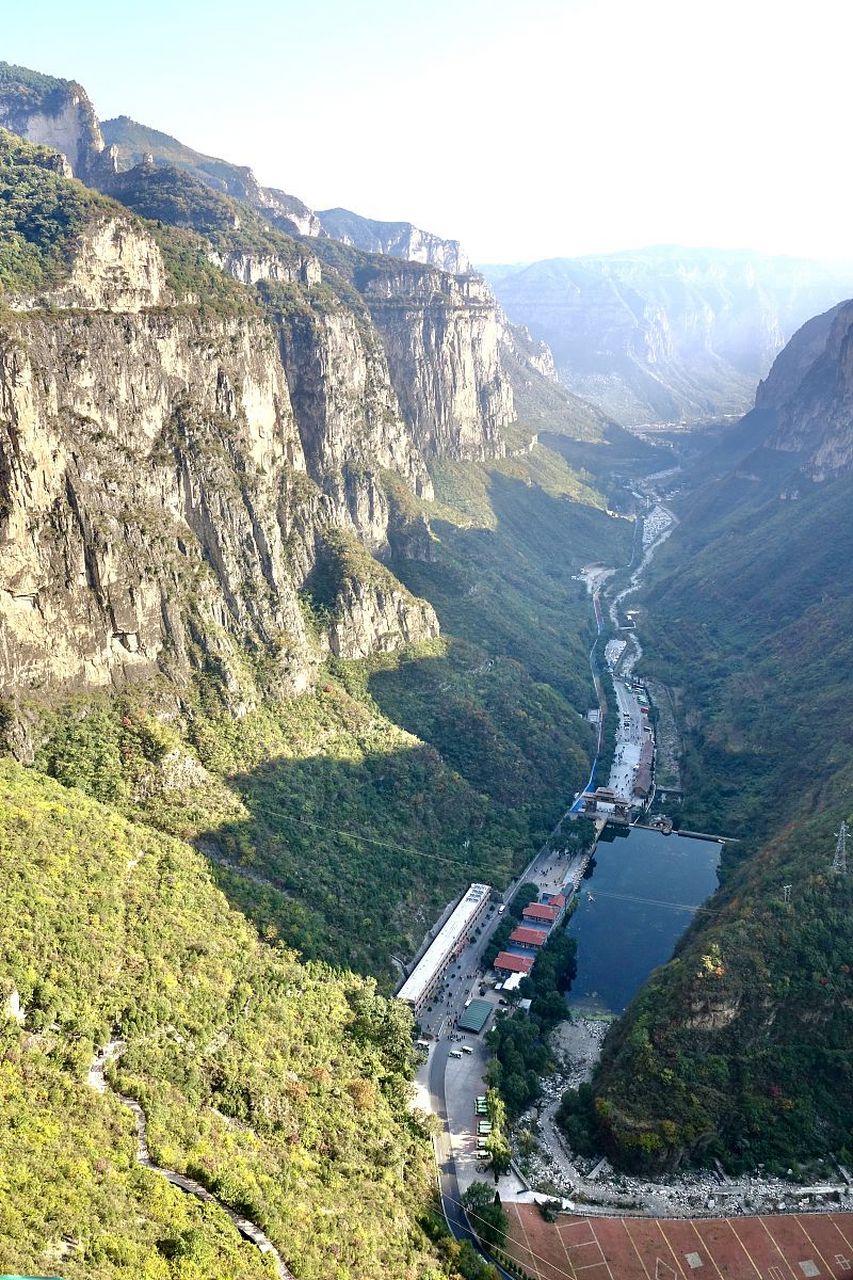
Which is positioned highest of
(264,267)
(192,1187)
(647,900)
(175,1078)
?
(264,267)

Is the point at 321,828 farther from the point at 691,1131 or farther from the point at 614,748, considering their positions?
the point at 614,748

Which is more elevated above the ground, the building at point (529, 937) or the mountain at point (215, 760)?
the mountain at point (215, 760)

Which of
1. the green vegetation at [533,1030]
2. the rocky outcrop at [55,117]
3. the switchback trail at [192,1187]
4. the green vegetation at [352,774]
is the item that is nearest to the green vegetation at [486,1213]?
the green vegetation at [533,1030]

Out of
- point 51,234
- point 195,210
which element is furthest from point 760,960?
point 195,210

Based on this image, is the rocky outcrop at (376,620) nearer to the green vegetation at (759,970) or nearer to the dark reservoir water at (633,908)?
the dark reservoir water at (633,908)

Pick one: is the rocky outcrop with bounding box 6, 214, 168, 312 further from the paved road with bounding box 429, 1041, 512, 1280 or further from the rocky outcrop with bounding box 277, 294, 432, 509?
the paved road with bounding box 429, 1041, 512, 1280

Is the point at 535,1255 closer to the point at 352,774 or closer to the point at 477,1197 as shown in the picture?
the point at 477,1197
